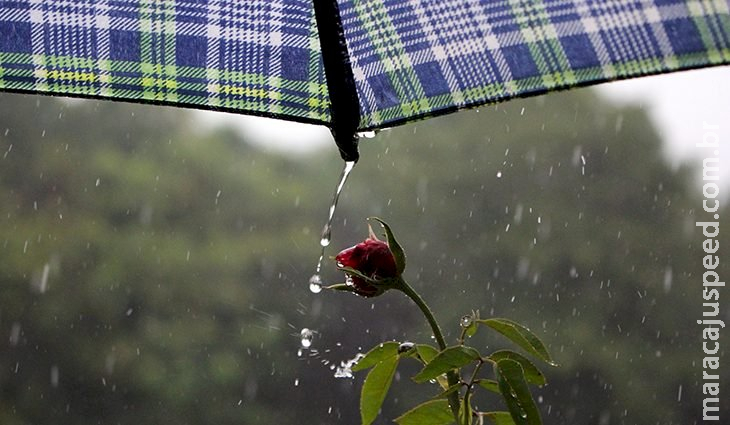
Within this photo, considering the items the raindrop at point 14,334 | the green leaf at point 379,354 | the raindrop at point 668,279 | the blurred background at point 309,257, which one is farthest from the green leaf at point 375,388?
the raindrop at point 14,334

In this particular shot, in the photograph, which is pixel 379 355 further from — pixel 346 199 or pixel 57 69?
pixel 346 199

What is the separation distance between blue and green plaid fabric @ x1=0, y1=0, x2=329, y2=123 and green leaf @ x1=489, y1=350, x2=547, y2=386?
198 mm

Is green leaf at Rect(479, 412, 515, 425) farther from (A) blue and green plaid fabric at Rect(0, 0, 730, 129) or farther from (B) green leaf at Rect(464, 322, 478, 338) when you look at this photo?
(A) blue and green plaid fabric at Rect(0, 0, 730, 129)

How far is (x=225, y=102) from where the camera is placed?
0.56 metres

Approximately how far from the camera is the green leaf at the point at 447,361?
530mm

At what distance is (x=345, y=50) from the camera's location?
21.2 inches

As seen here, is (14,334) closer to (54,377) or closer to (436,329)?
(54,377)

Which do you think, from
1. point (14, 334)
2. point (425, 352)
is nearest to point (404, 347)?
point (425, 352)

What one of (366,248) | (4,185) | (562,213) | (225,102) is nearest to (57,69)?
(225,102)

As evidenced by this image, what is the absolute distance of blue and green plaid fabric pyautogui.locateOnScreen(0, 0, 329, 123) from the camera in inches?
21.8

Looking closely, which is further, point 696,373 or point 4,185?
point 4,185

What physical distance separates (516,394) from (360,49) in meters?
0.24

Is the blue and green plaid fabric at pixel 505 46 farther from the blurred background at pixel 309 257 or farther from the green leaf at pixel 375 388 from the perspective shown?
the blurred background at pixel 309 257

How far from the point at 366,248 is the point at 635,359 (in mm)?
2826
